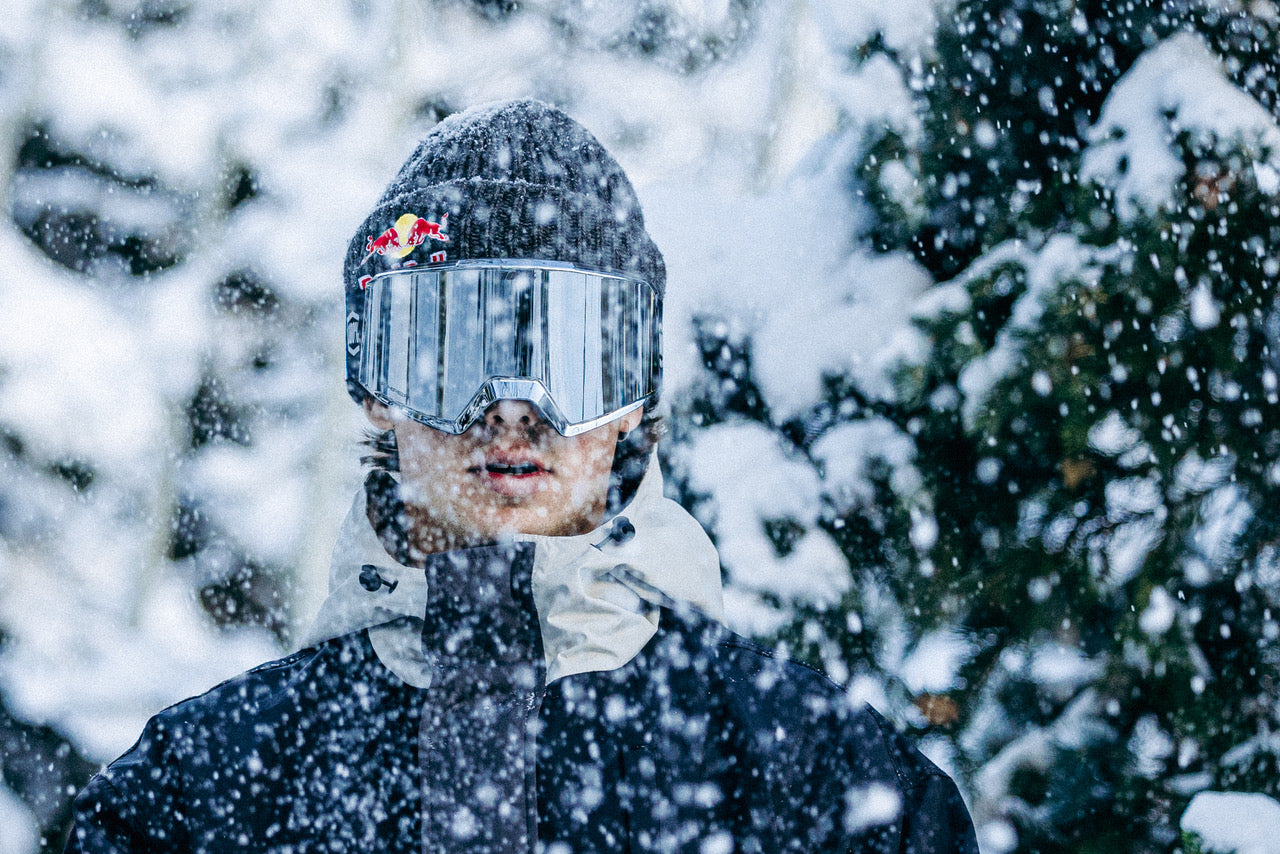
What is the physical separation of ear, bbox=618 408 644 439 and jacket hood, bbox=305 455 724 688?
220 millimetres

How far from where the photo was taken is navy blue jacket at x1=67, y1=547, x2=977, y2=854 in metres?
1.26

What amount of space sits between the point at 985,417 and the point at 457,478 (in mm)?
1126

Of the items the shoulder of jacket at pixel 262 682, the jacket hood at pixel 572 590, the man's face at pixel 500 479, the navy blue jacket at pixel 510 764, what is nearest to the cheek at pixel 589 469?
the man's face at pixel 500 479

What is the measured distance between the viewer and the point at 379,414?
5.55 ft

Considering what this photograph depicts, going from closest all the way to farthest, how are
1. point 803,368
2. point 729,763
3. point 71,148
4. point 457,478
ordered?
point 729,763 → point 457,478 → point 803,368 → point 71,148

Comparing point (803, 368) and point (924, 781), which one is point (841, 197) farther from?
point (924, 781)

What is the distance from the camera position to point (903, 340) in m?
1.98

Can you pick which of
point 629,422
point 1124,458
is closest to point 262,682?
point 629,422

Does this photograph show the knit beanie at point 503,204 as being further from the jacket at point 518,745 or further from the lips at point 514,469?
the jacket at point 518,745

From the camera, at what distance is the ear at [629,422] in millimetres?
1701

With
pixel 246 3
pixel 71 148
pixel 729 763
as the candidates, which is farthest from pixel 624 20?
pixel 729 763

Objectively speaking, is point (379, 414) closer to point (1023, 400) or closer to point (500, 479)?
point (500, 479)

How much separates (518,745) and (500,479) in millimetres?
426

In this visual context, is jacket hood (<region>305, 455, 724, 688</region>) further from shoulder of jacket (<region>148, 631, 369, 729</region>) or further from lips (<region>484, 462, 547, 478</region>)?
lips (<region>484, 462, 547, 478</region>)
